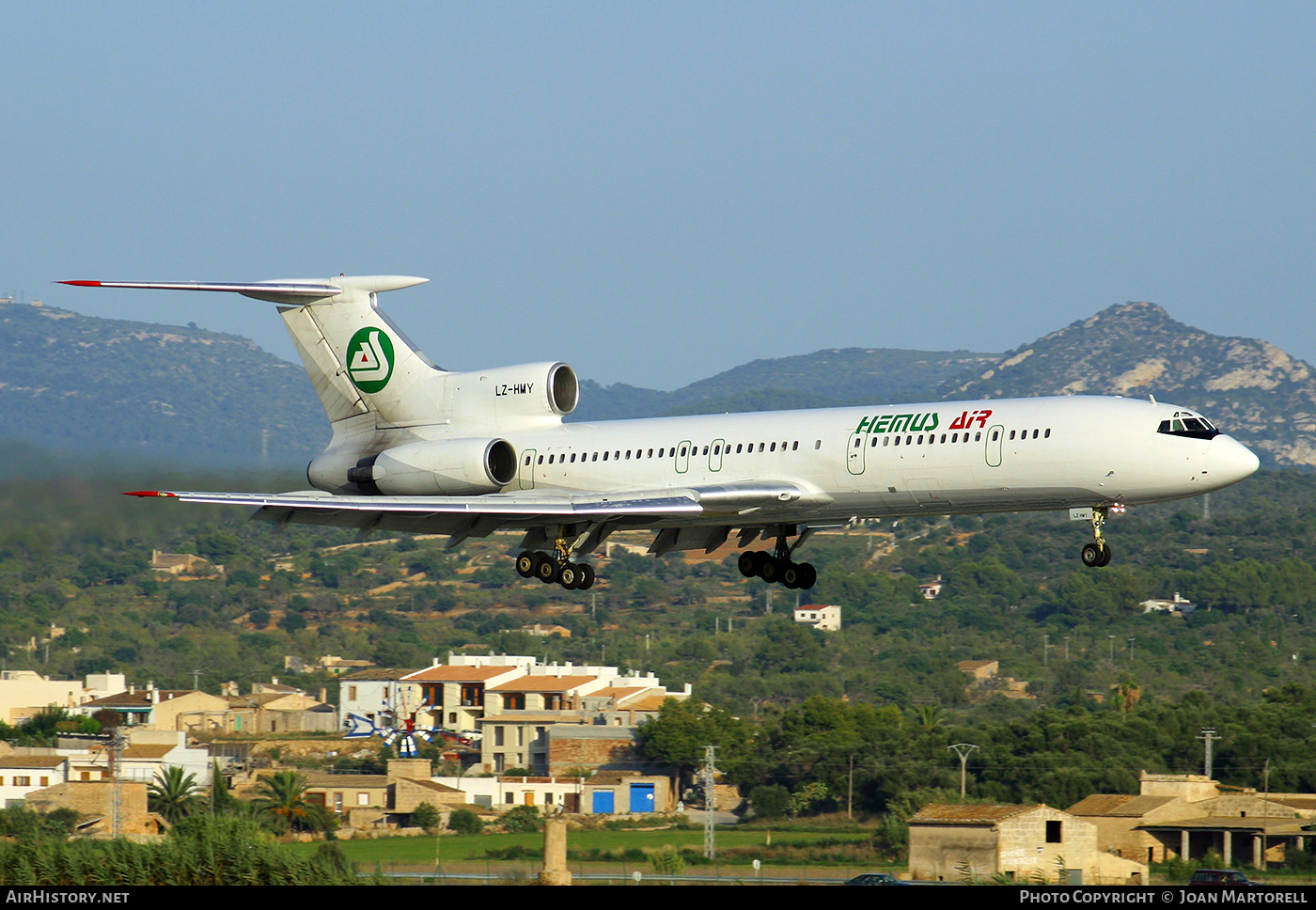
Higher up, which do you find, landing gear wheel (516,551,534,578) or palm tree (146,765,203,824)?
landing gear wheel (516,551,534,578)

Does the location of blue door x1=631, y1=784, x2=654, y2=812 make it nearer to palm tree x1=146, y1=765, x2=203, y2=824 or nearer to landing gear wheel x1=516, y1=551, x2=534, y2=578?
palm tree x1=146, y1=765, x2=203, y2=824

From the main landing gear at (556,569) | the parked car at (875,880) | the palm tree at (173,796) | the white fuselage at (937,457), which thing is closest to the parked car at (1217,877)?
the parked car at (875,880)

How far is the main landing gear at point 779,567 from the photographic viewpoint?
35.9 meters

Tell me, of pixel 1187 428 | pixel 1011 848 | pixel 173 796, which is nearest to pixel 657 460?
pixel 1187 428

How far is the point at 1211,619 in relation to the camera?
123938mm

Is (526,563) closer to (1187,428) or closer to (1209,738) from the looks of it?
(1187,428)

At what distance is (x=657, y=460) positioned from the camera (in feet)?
114

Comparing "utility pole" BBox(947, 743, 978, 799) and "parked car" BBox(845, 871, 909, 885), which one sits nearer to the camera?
"parked car" BBox(845, 871, 909, 885)

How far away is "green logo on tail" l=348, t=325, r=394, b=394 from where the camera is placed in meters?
38.8

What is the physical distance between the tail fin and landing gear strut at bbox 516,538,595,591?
437 cm

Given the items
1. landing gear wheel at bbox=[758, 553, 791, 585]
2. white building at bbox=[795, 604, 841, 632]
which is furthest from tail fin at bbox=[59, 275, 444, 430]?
white building at bbox=[795, 604, 841, 632]

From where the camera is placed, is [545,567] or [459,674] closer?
[545,567]

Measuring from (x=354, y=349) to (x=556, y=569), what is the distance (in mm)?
7345
